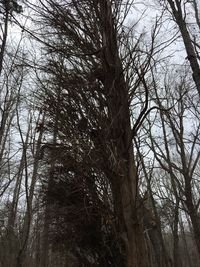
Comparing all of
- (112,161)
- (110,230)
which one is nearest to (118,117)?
(112,161)

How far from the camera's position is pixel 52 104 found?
14.6 ft

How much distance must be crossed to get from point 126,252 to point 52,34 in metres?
3.33

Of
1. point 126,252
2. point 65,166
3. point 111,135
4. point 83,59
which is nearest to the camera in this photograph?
point 126,252

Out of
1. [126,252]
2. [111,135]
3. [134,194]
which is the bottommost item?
[126,252]

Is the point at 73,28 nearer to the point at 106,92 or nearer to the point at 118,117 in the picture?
the point at 106,92

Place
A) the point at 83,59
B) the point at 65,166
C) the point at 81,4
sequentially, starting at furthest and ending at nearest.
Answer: the point at 81,4 → the point at 83,59 → the point at 65,166

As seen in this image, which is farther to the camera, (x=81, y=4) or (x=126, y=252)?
(x=81, y=4)

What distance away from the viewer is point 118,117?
401 centimetres

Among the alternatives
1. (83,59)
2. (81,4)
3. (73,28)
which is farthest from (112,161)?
(81,4)

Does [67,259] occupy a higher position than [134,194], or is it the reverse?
[134,194]

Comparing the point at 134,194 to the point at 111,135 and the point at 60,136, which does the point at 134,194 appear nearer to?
the point at 111,135

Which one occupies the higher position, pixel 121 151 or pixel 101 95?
pixel 101 95

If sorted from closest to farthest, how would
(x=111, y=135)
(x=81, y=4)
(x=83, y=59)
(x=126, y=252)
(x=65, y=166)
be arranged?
(x=126, y=252) < (x=111, y=135) < (x=65, y=166) < (x=83, y=59) < (x=81, y=4)

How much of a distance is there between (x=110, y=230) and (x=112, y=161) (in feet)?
3.06
